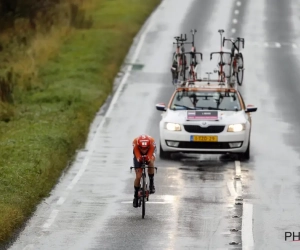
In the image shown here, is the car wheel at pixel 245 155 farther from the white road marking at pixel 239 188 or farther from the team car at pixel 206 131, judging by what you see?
the white road marking at pixel 239 188

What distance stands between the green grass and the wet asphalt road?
13.0 inches

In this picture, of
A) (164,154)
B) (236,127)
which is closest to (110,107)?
(164,154)

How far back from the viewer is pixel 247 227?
1573 centimetres

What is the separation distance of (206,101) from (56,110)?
592 centimetres

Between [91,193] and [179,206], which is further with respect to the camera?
[91,193]

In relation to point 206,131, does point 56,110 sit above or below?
below

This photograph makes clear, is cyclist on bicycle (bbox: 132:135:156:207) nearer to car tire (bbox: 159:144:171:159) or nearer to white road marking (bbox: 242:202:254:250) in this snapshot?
white road marking (bbox: 242:202:254:250)

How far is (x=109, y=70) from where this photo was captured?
36250 mm

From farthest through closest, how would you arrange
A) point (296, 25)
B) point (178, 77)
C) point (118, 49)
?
point (296, 25) → point (118, 49) → point (178, 77)

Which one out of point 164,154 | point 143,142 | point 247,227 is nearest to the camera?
point 247,227

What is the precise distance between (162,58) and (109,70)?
4.87m

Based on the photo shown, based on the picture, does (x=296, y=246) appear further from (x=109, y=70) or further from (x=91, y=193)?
(x=109, y=70)

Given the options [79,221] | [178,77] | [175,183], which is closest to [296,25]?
[178,77]

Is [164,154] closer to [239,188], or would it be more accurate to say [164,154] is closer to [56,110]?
[239,188]
